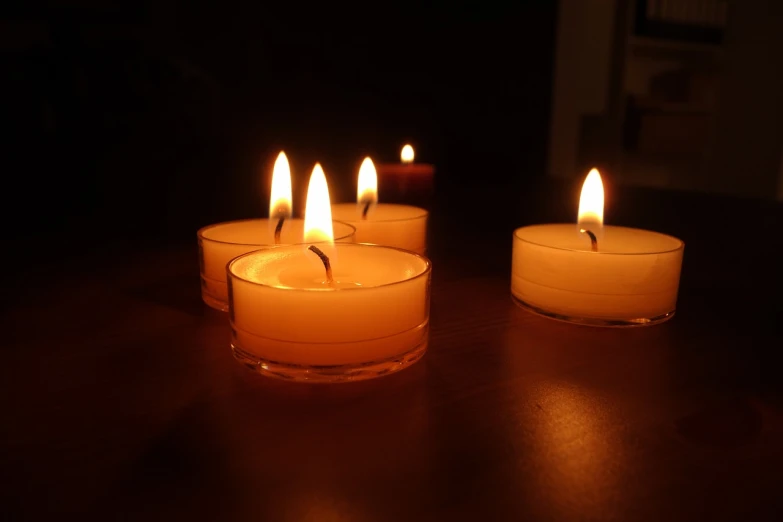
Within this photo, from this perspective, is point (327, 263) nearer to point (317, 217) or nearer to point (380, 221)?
point (317, 217)

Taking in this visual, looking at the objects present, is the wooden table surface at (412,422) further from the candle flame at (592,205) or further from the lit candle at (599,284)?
the candle flame at (592,205)

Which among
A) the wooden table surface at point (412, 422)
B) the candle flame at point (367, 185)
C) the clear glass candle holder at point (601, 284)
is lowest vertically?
the wooden table surface at point (412, 422)

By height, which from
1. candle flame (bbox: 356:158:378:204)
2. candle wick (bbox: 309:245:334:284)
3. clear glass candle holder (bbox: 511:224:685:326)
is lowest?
clear glass candle holder (bbox: 511:224:685:326)

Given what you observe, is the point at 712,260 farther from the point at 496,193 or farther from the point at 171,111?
the point at 171,111

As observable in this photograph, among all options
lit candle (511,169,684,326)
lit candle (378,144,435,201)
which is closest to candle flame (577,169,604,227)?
lit candle (511,169,684,326)

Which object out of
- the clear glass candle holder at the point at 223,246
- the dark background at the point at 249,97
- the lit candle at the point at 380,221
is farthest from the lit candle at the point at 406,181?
the clear glass candle holder at the point at 223,246

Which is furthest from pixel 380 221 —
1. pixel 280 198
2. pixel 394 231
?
pixel 280 198

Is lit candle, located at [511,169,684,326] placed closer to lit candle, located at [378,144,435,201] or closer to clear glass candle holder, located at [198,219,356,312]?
clear glass candle holder, located at [198,219,356,312]
